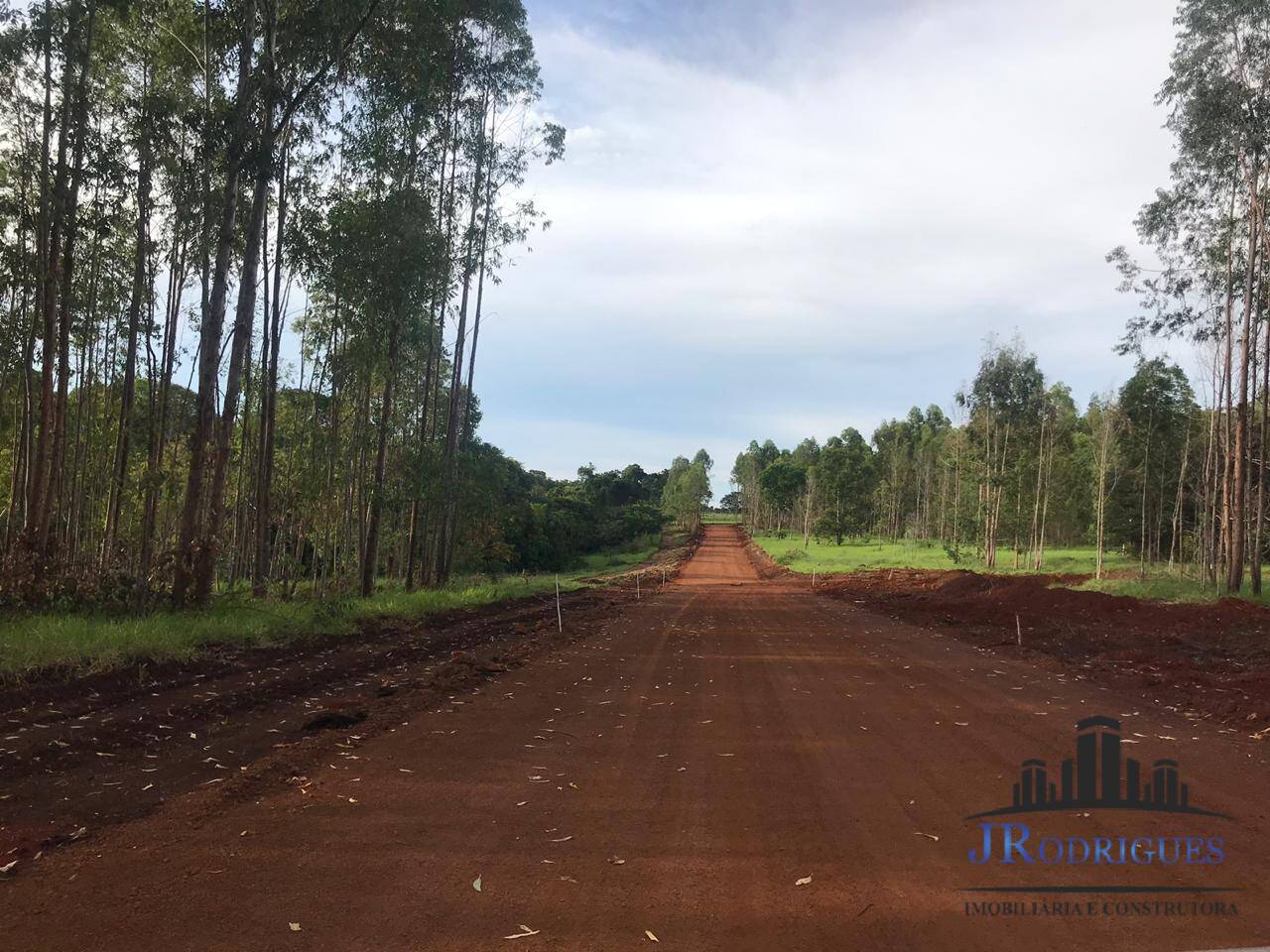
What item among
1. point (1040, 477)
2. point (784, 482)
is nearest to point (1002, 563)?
point (1040, 477)

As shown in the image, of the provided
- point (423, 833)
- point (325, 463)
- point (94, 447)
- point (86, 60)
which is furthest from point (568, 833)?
point (94, 447)

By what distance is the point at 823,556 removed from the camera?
50750 mm

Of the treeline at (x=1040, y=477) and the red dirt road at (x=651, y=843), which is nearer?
the red dirt road at (x=651, y=843)

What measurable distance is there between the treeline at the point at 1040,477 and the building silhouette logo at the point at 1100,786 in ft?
79.4

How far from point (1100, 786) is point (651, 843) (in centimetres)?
345

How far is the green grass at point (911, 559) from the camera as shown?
4034 centimetres

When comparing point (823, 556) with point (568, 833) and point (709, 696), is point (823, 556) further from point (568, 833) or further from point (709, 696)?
point (568, 833)

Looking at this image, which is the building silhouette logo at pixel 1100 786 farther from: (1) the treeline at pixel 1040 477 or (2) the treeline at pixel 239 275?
(1) the treeline at pixel 1040 477

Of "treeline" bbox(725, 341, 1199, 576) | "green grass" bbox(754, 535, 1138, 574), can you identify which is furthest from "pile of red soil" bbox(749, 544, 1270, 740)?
"green grass" bbox(754, 535, 1138, 574)

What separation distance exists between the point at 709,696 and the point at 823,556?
43820mm

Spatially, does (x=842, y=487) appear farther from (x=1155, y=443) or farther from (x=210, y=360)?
(x=210, y=360)

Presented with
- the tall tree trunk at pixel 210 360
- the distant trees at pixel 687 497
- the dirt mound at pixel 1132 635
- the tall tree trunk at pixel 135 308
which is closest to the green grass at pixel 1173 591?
the dirt mound at pixel 1132 635

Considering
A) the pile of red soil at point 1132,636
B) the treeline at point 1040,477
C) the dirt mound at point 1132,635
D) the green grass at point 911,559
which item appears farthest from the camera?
the green grass at point 911,559

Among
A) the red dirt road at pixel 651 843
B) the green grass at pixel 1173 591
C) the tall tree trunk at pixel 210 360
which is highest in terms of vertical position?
the tall tree trunk at pixel 210 360
